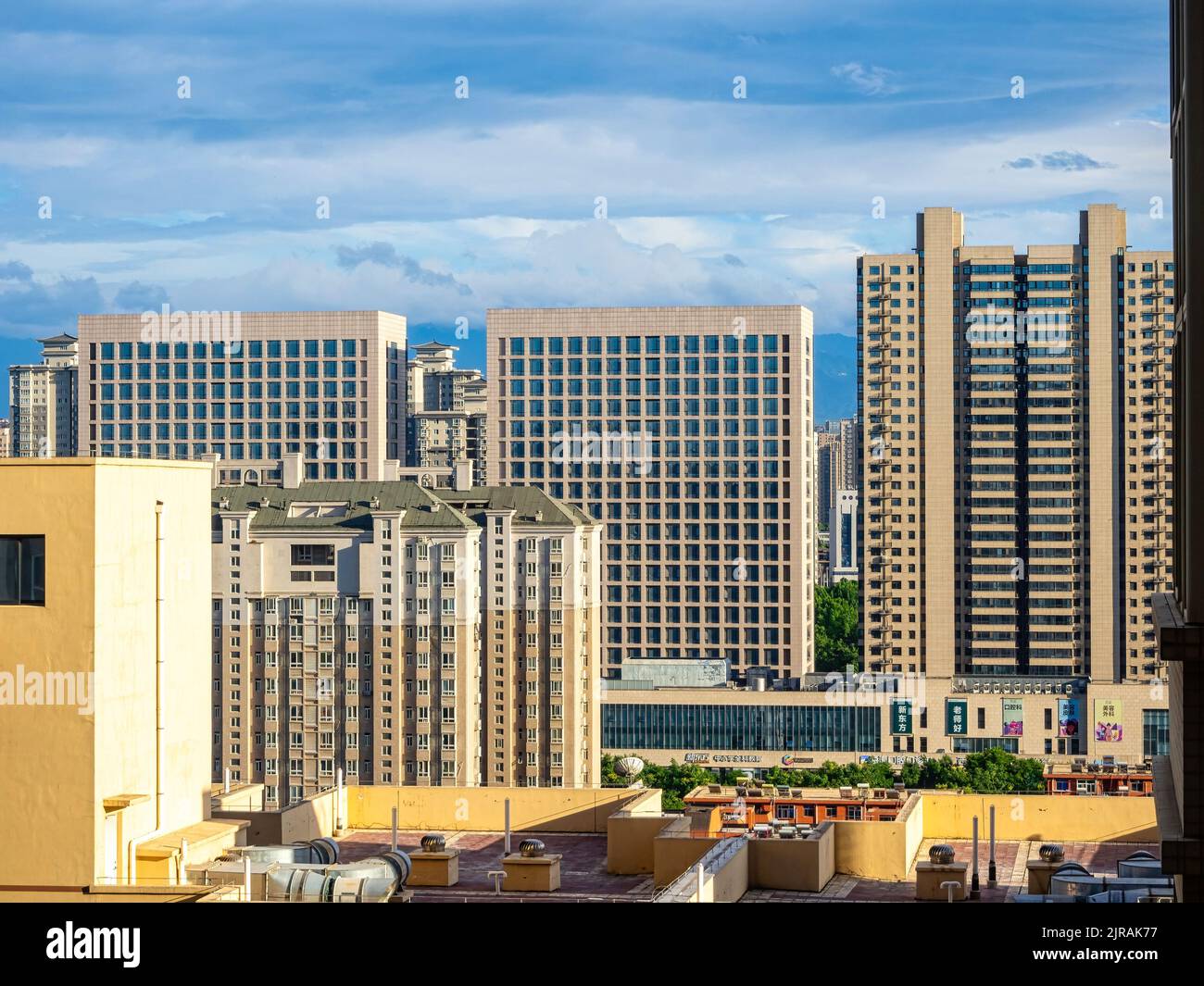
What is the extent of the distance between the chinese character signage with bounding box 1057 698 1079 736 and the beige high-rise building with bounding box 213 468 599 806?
26285mm

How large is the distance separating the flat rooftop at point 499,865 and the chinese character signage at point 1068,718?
68.4 m

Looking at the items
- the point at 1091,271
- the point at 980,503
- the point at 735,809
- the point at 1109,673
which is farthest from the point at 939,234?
the point at 735,809

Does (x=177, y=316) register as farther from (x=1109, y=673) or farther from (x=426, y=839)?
(x=426, y=839)

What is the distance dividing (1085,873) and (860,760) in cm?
7021

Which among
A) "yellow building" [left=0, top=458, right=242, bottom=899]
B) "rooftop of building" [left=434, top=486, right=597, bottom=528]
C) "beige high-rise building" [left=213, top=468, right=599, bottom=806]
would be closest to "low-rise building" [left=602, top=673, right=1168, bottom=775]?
"beige high-rise building" [left=213, top=468, right=599, bottom=806]

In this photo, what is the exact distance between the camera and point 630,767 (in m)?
65.1

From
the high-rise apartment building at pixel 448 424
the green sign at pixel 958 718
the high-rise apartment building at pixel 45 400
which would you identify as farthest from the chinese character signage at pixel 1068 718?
the high-rise apartment building at pixel 45 400

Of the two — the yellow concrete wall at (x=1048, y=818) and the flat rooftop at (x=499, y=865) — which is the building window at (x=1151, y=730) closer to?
the yellow concrete wall at (x=1048, y=818)

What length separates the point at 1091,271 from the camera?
86875 mm

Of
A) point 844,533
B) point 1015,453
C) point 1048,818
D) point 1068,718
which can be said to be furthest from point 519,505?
point 844,533

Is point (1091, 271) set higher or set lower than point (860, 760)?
higher

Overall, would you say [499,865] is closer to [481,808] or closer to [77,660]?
[481,808]

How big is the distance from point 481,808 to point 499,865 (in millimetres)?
1999
